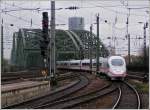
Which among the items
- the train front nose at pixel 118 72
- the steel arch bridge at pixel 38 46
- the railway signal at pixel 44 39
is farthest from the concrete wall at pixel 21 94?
the steel arch bridge at pixel 38 46

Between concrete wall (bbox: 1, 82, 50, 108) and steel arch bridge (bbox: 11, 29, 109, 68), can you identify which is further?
steel arch bridge (bbox: 11, 29, 109, 68)

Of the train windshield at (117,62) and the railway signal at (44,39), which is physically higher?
the railway signal at (44,39)

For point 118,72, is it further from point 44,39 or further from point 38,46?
point 38,46

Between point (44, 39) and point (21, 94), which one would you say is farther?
point (44, 39)

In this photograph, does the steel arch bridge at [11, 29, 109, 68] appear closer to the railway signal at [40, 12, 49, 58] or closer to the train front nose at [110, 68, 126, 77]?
the train front nose at [110, 68, 126, 77]

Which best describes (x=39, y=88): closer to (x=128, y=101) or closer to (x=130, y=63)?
(x=128, y=101)

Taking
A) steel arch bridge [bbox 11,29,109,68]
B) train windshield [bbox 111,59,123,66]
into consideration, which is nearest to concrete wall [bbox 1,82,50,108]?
train windshield [bbox 111,59,123,66]

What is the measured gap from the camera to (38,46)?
81.1 m

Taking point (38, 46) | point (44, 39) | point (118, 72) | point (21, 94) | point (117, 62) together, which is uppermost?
point (38, 46)

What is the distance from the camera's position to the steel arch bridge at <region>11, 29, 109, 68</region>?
75688 mm

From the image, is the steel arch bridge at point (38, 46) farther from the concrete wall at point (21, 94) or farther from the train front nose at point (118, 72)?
the concrete wall at point (21, 94)

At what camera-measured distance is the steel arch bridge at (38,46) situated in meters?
75.7

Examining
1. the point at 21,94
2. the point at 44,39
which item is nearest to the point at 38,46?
the point at 44,39

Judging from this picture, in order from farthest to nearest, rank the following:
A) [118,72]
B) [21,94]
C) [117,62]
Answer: [117,62] < [118,72] < [21,94]
